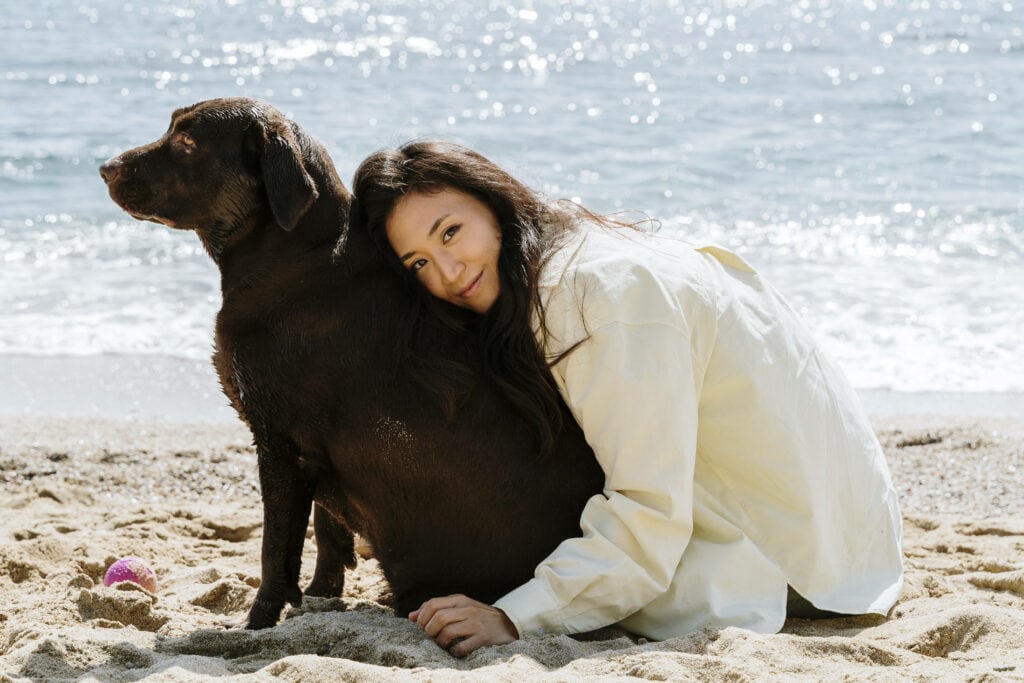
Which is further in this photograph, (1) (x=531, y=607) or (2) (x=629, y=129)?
(2) (x=629, y=129)

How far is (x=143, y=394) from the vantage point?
7273 millimetres

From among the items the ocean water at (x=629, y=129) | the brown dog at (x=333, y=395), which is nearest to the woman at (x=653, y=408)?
the brown dog at (x=333, y=395)

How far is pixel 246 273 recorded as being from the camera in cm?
380

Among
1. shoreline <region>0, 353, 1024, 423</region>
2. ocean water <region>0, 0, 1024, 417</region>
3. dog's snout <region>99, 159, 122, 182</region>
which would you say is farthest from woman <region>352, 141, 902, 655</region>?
shoreline <region>0, 353, 1024, 423</region>

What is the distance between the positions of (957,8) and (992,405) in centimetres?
2054

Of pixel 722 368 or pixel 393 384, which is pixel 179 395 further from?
pixel 722 368

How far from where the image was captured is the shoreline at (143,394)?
23.0ft

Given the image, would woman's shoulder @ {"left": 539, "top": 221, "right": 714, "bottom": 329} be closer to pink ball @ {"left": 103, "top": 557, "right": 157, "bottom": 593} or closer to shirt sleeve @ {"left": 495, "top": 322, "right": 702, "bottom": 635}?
shirt sleeve @ {"left": 495, "top": 322, "right": 702, "bottom": 635}

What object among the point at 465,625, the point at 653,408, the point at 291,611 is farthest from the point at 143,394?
the point at 653,408

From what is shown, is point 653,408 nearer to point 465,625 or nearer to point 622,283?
point 622,283

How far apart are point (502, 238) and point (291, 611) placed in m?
1.39

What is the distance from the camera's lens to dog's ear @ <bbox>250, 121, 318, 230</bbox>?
3.69m

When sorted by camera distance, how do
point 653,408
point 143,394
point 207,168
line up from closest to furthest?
point 653,408
point 207,168
point 143,394

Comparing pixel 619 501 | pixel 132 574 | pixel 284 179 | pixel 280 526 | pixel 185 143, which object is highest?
pixel 185 143
